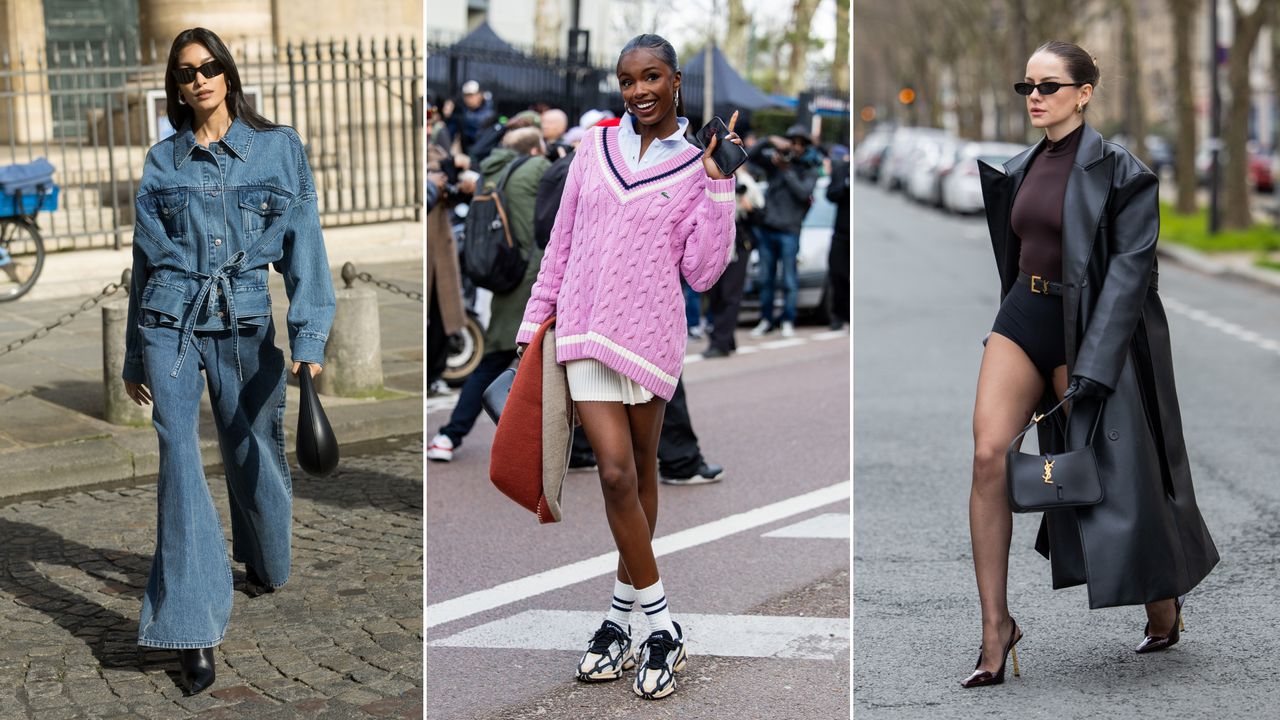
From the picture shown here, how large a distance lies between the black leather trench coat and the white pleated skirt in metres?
1.18

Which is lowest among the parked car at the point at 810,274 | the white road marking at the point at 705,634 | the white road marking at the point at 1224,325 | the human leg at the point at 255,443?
the white road marking at the point at 1224,325

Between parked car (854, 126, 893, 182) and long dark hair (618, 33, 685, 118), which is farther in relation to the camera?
parked car (854, 126, 893, 182)

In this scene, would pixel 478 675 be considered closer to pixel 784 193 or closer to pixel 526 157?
pixel 526 157

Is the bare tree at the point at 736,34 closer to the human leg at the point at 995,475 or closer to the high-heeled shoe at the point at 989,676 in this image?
the human leg at the point at 995,475

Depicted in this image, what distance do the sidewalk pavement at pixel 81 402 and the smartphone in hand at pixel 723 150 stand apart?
4294 millimetres

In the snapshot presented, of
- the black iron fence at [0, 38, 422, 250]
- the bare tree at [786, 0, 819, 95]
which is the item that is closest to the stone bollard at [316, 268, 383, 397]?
the black iron fence at [0, 38, 422, 250]

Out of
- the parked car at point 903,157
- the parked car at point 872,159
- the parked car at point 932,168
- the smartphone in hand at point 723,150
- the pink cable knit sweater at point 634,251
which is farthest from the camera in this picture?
the parked car at point 872,159

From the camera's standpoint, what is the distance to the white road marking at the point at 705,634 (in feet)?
17.0

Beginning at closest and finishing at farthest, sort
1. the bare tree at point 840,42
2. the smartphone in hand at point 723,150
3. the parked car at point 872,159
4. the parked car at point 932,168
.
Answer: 1. the smartphone in hand at point 723,150
2. the parked car at point 932,168
3. the bare tree at point 840,42
4. the parked car at point 872,159

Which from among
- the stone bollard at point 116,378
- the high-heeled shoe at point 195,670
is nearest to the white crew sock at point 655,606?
the high-heeled shoe at point 195,670

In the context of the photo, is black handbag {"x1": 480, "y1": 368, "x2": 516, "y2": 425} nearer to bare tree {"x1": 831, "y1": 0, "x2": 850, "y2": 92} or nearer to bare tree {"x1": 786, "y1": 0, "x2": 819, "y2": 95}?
bare tree {"x1": 786, "y1": 0, "x2": 819, "y2": 95}

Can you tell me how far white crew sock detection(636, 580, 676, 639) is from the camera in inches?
186

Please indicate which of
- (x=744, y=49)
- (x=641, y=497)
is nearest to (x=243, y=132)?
(x=641, y=497)

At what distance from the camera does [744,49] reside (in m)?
49.2
